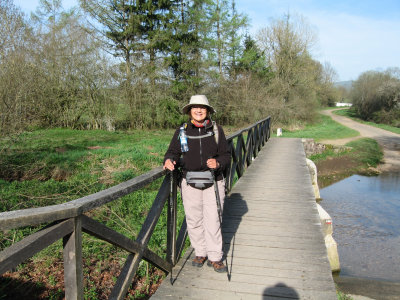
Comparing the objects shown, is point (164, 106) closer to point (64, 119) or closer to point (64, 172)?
point (64, 119)

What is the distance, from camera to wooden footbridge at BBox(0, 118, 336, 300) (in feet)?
5.38

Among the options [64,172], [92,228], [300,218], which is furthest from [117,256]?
[64,172]

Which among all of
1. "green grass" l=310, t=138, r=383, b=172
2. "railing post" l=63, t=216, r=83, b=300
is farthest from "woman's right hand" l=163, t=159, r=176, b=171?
"green grass" l=310, t=138, r=383, b=172

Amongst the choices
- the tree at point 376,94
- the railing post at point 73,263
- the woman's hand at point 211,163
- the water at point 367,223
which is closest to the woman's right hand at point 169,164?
the woman's hand at point 211,163

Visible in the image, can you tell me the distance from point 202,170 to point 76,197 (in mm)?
4357

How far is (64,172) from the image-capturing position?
8914mm

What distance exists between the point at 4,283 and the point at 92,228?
9.89 feet

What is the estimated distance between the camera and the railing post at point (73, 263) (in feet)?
5.65

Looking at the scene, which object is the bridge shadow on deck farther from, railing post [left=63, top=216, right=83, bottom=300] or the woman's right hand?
railing post [left=63, top=216, right=83, bottom=300]

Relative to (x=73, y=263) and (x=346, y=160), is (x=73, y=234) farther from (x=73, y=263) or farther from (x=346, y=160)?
(x=346, y=160)

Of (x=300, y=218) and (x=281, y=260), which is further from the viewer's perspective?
(x=300, y=218)

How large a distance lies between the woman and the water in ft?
14.7

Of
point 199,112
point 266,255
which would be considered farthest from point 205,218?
point 199,112

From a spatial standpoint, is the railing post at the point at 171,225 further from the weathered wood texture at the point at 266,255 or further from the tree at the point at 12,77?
the tree at the point at 12,77
